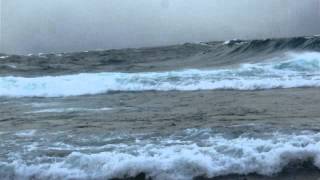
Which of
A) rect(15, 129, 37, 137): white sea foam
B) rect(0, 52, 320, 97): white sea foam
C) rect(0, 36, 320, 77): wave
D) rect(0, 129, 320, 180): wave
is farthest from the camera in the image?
rect(0, 36, 320, 77): wave

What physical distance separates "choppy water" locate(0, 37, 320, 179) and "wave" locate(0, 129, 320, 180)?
0.01m

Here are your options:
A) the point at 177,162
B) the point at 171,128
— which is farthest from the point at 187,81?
the point at 177,162

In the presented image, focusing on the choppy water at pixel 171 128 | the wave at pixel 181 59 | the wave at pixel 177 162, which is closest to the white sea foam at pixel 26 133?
the choppy water at pixel 171 128

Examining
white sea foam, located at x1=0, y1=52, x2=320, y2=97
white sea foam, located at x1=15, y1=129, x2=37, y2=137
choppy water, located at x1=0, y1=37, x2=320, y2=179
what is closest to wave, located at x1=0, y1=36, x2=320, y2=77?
white sea foam, located at x1=0, y1=52, x2=320, y2=97

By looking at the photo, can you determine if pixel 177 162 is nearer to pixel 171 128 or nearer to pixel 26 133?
pixel 171 128

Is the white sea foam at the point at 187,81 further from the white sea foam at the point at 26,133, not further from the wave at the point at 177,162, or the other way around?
the wave at the point at 177,162

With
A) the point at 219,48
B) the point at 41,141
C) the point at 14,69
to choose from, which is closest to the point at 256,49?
the point at 219,48

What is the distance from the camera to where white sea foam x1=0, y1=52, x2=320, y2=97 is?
16781mm

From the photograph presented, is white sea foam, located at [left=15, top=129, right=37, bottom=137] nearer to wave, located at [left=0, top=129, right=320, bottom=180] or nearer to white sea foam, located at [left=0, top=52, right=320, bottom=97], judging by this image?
wave, located at [left=0, top=129, right=320, bottom=180]

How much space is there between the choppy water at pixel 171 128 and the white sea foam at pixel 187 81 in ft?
0.11

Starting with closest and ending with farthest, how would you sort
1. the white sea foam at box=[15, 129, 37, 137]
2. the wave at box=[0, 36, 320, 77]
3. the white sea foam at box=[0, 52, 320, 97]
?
the white sea foam at box=[15, 129, 37, 137], the white sea foam at box=[0, 52, 320, 97], the wave at box=[0, 36, 320, 77]

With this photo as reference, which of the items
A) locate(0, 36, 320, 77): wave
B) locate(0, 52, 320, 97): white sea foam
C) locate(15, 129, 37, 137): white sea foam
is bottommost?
locate(15, 129, 37, 137): white sea foam

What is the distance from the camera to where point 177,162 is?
233 inches

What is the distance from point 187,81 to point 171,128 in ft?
33.1
